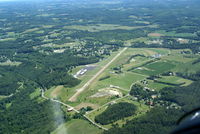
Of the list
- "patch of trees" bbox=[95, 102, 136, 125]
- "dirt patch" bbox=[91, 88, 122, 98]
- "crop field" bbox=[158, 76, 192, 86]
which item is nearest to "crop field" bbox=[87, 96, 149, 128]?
"patch of trees" bbox=[95, 102, 136, 125]

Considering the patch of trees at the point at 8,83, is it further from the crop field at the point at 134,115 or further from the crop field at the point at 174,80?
the crop field at the point at 174,80

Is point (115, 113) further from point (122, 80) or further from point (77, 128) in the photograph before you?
point (122, 80)

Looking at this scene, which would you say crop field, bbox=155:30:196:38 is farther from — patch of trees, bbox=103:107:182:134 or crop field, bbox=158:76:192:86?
patch of trees, bbox=103:107:182:134

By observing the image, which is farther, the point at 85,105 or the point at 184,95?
the point at 184,95

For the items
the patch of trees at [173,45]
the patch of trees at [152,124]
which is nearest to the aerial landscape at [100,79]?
the patch of trees at [152,124]

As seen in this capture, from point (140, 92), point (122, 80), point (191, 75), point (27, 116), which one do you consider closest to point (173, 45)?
point (191, 75)

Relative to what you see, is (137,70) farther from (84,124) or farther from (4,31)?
(4,31)

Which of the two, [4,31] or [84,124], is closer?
[84,124]

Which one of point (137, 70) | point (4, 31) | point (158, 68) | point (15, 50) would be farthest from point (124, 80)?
point (4, 31)
